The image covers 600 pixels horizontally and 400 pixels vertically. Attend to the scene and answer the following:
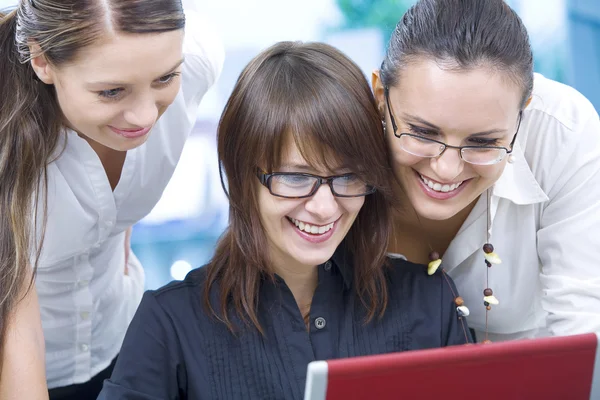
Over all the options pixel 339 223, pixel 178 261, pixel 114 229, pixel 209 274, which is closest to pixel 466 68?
pixel 339 223

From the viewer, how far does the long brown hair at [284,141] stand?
1.42 m

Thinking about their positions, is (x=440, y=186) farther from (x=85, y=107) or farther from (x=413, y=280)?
(x=85, y=107)

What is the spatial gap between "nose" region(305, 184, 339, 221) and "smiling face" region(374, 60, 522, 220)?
0.16m

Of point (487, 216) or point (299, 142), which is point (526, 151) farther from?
point (299, 142)

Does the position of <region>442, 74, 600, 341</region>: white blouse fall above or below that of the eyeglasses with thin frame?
below

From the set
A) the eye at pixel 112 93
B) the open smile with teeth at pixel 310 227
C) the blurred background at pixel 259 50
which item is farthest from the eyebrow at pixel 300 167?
the blurred background at pixel 259 50

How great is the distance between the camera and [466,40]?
141cm

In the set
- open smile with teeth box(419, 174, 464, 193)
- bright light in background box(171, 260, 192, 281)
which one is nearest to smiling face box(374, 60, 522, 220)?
open smile with teeth box(419, 174, 464, 193)

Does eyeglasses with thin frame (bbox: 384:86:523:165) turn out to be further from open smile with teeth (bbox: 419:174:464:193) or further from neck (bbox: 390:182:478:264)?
neck (bbox: 390:182:478:264)

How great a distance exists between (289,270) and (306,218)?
0.19 metres

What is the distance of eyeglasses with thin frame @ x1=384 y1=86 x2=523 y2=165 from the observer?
4.69 ft

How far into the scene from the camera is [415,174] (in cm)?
154

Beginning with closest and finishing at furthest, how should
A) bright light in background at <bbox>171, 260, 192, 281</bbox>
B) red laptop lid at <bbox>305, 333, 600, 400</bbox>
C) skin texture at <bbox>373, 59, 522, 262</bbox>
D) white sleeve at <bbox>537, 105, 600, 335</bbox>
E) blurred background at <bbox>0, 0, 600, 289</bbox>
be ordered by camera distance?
1. red laptop lid at <bbox>305, 333, 600, 400</bbox>
2. skin texture at <bbox>373, 59, 522, 262</bbox>
3. white sleeve at <bbox>537, 105, 600, 335</bbox>
4. blurred background at <bbox>0, 0, 600, 289</bbox>
5. bright light in background at <bbox>171, 260, 192, 281</bbox>

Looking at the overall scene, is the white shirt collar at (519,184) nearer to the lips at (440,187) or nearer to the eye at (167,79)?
the lips at (440,187)
